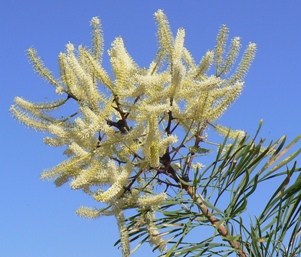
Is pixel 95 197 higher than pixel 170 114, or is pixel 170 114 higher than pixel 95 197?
pixel 170 114

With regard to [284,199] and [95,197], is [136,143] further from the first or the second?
[284,199]

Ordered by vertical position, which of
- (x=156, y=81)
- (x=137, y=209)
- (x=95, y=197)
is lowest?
(x=95, y=197)

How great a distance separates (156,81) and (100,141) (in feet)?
0.98

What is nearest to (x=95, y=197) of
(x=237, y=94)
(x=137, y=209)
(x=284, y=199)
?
(x=137, y=209)

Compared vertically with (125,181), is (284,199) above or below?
above

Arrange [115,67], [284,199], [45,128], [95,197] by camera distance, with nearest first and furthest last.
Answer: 1. [95,197]
2. [115,67]
3. [45,128]
4. [284,199]

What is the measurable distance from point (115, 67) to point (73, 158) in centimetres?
36

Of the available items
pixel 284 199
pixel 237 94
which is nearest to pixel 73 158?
pixel 237 94

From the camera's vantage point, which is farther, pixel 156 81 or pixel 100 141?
pixel 100 141

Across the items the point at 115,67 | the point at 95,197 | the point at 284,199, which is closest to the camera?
the point at 95,197

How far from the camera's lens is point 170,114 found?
5.36 feet

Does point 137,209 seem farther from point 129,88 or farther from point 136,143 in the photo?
point 129,88

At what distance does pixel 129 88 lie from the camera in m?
1.56

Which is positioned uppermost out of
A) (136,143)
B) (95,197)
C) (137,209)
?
(136,143)
